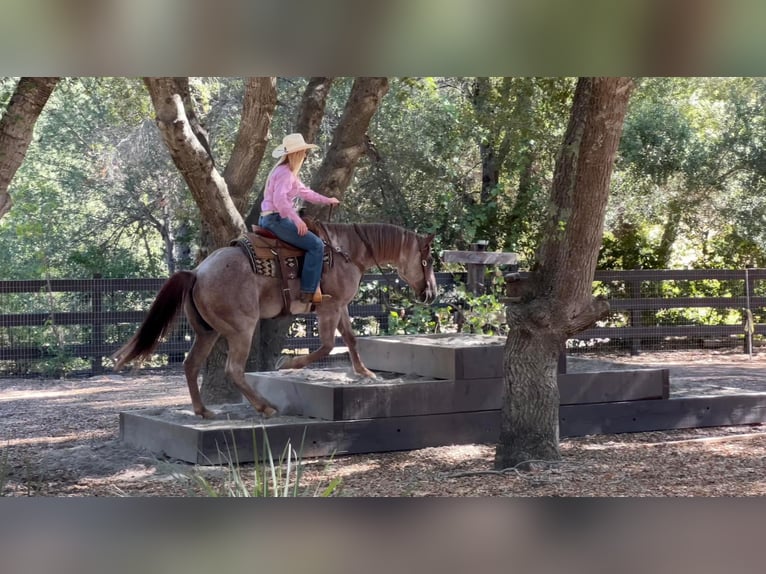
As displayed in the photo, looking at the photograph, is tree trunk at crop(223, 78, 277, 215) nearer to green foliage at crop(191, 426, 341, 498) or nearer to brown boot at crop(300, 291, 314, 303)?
brown boot at crop(300, 291, 314, 303)

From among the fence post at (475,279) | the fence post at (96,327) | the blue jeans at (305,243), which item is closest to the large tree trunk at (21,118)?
the blue jeans at (305,243)

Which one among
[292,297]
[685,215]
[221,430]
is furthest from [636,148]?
[221,430]

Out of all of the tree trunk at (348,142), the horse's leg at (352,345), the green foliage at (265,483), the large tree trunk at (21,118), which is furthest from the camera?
the tree trunk at (348,142)

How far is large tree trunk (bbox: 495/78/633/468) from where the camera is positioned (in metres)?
5.27

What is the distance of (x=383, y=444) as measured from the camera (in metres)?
6.57

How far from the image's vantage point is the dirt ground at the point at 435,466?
5.28 m

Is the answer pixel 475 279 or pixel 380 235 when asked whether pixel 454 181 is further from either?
pixel 380 235

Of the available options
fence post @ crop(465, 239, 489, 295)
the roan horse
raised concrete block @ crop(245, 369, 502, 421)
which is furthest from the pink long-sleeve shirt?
fence post @ crop(465, 239, 489, 295)

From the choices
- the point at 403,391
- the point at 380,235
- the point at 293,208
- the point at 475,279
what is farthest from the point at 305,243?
the point at 475,279

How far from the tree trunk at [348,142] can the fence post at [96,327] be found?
14.3 feet

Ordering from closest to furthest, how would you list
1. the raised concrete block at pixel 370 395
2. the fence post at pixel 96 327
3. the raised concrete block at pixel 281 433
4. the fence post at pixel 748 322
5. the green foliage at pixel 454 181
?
the raised concrete block at pixel 281 433 → the raised concrete block at pixel 370 395 → the fence post at pixel 96 327 → the fence post at pixel 748 322 → the green foliage at pixel 454 181

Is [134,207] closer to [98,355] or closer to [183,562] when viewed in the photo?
[98,355]

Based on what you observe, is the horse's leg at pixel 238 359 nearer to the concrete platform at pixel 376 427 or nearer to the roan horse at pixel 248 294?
the roan horse at pixel 248 294

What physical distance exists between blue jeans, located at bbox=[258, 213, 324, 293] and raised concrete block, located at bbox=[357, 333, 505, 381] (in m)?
1.04
